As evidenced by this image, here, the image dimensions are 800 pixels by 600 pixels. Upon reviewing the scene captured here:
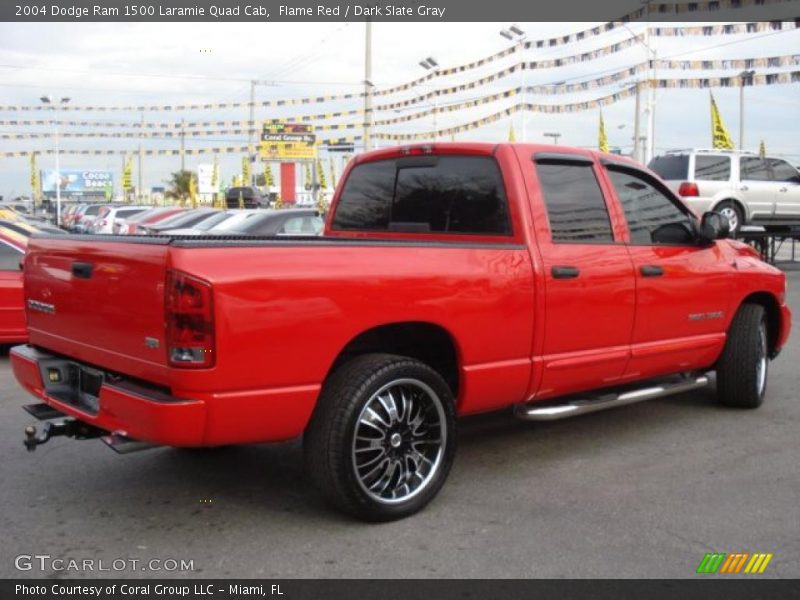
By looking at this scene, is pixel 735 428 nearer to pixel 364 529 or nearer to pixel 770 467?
pixel 770 467

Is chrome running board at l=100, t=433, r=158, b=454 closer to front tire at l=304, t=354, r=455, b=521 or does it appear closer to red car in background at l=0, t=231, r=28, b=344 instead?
front tire at l=304, t=354, r=455, b=521

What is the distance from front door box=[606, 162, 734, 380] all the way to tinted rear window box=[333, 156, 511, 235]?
3.26 feet

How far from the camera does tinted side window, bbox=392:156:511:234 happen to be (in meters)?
4.97

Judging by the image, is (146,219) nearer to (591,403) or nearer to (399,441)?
(591,403)

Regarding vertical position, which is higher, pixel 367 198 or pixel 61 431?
pixel 367 198

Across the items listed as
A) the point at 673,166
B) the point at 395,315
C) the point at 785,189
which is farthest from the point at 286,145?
the point at 395,315

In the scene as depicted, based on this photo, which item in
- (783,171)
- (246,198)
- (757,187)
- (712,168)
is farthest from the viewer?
(246,198)

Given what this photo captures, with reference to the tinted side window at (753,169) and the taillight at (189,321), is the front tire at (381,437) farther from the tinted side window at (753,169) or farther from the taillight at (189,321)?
the tinted side window at (753,169)

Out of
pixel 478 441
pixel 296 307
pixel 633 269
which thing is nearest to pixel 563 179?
pixel 633 269

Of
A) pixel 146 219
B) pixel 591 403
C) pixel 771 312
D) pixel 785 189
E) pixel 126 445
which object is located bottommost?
pixel 591 403

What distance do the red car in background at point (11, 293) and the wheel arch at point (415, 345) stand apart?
565 centimetres

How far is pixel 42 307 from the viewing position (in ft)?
14.8

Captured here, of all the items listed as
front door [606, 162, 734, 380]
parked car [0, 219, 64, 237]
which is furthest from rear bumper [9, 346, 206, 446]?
parked car [0, 219, 64, 237]

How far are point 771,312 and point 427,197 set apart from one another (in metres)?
3.20
